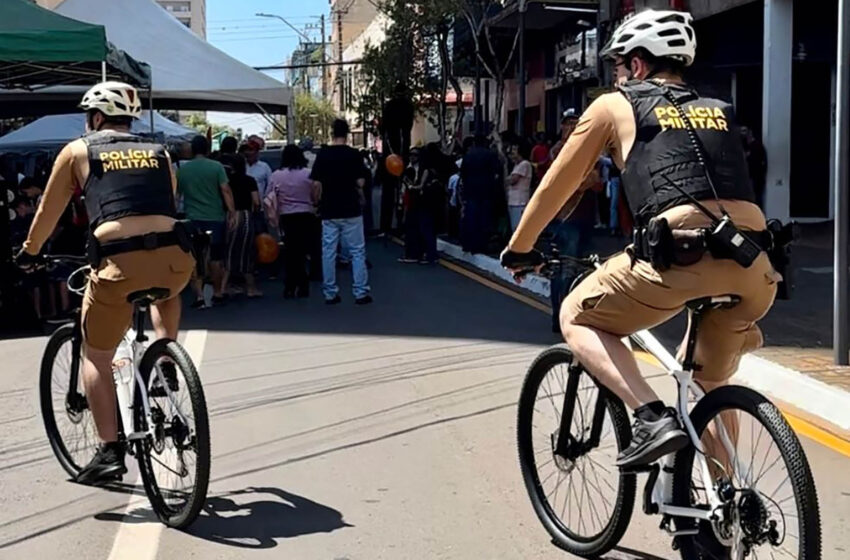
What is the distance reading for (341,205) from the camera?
39.2 ft

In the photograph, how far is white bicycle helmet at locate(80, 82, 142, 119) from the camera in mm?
5208

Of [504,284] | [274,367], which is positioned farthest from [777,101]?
A: [274,367]

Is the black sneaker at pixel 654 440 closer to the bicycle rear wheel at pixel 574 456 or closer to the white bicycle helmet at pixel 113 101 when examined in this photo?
the bicycle rear wheel at pixel 574 456

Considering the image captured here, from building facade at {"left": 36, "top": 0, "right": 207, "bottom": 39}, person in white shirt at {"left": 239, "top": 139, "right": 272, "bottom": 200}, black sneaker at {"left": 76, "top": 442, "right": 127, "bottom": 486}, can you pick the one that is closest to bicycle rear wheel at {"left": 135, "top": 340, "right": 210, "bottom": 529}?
black sneaker at {"left": 76, "top": 442, "right": 127, "bottom": 486}

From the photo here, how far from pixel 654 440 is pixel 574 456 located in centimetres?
77

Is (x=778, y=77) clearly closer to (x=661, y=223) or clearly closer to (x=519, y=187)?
(x=519, y=187)

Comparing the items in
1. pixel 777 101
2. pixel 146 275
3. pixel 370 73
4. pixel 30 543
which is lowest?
pixel 30 543

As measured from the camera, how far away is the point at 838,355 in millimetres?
7828

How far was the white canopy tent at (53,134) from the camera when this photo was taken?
23297mm

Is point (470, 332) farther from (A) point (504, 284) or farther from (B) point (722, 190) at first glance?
(B) point (722, 190)

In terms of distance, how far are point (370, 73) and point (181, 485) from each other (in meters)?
28.2

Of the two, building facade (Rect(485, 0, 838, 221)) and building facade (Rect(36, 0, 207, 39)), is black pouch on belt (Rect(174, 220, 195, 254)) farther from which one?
building facade (Rect(36, 0, 207, 39))

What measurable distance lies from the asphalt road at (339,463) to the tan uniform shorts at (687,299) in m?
1.07

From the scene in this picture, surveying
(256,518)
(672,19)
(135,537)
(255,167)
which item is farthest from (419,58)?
(672,19)
